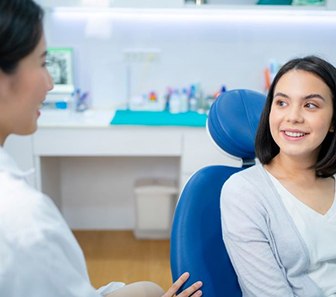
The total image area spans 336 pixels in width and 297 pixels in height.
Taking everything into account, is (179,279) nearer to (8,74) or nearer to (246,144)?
(246,144)

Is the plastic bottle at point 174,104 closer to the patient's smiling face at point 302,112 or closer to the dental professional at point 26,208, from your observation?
the patient's smiling face at point 302,112

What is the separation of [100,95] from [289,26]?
1.30m

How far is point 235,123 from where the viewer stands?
3.99 ft

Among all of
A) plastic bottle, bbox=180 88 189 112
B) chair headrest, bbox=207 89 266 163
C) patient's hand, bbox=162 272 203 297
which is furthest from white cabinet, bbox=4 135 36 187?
patient's hand, bbox=162 272 203 297

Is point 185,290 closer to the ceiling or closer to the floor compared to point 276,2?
closer to the floor

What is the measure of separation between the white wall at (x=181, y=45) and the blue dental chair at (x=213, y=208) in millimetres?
1389

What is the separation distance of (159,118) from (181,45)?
0.61 m

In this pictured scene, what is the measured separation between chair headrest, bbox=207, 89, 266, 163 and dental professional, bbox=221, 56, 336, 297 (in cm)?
5

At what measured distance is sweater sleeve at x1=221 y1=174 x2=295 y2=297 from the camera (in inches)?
39.4

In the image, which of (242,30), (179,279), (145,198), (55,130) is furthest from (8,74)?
(242,30)

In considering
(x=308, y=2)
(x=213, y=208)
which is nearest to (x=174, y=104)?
(x=308, y=2)

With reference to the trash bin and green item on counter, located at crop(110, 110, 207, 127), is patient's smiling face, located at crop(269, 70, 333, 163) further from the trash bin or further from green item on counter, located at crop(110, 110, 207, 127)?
the trash bin

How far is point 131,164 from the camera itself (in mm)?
2754

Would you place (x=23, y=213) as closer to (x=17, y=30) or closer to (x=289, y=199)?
(x=17, y=30)
